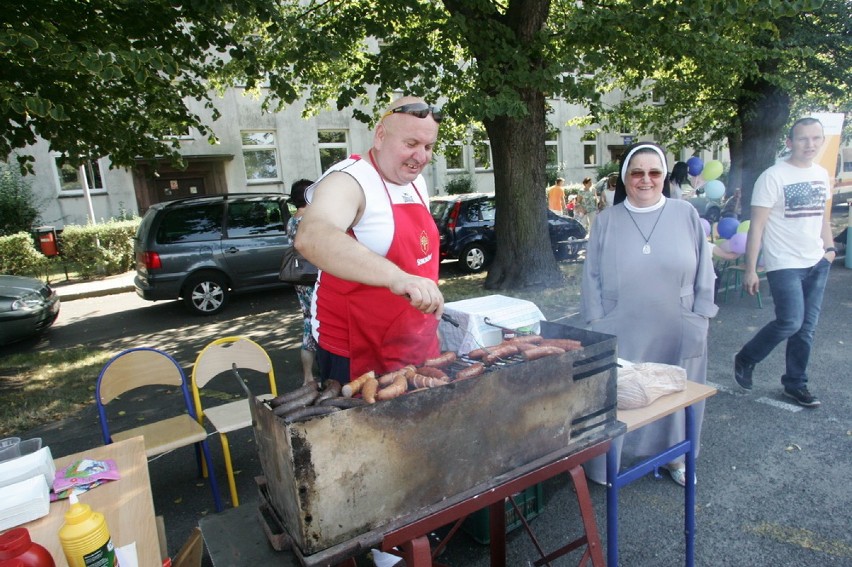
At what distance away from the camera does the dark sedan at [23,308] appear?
22.6 feet

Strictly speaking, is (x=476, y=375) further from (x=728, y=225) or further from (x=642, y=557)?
(x=728, y=225)

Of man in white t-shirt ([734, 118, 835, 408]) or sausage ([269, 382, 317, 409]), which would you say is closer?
sausage ([269, 382, 317, 409])

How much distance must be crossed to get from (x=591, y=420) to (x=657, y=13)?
19.2 ft

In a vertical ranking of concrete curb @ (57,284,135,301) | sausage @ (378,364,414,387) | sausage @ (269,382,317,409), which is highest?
sausage @ (269,382,317,409)

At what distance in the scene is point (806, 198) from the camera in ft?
12.6

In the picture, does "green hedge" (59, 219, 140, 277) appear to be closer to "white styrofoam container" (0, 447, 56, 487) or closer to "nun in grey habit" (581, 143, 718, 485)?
"white styrofoam container" (0, 447, 56, 487)

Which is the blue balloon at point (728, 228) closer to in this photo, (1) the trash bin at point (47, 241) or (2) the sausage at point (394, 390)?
(2) the sausage at point (394, 390)

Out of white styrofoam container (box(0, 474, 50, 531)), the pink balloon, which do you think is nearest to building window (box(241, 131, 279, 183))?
the pink balloon

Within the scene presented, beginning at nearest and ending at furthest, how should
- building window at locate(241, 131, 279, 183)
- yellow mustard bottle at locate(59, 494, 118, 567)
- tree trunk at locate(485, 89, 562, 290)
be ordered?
yellow mustard bottle at locate(59, 494, 118, 567)
tree trunk at locate(485, 89, 562, 290)
building window at locate(241, 131, 279, 183)

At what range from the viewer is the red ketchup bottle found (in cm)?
127

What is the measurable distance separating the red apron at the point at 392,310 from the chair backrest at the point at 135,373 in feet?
6.02

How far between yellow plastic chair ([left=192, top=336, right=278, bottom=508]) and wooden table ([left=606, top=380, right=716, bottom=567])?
2160 millimetres

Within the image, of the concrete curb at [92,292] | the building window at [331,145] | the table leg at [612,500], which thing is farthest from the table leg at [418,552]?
the building window at [331,145]

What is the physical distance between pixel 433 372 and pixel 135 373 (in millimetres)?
2529
